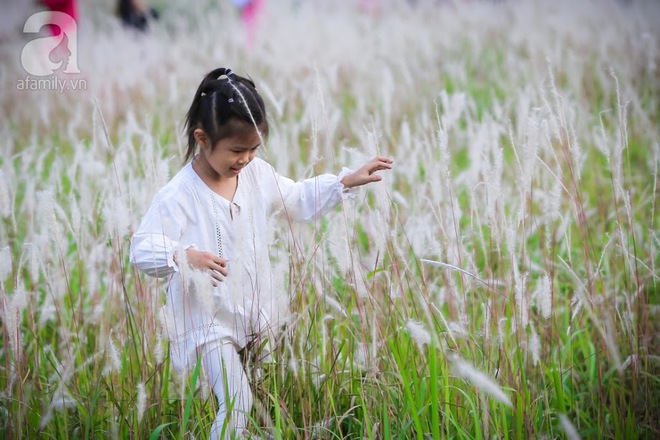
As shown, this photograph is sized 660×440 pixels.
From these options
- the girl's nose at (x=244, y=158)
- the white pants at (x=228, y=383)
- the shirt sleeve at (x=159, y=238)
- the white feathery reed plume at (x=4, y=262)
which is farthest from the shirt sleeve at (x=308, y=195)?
the white feathery reed plume at (x=4, y=262)

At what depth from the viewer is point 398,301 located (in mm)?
2398

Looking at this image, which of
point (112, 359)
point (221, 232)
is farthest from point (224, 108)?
point (112, 359)

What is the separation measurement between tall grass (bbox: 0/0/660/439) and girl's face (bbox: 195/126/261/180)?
17cm

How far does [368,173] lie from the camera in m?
2.01

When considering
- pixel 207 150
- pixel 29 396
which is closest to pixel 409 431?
pixel 207 150

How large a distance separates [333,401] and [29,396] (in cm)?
86

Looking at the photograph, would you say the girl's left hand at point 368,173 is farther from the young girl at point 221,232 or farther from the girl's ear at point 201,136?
the girl's ear at point 201,136

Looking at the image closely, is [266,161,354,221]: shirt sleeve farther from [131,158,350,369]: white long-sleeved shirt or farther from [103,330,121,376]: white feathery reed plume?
[103,330,121,376]: white feathery reed plume

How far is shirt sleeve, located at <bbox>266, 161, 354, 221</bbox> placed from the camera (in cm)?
211

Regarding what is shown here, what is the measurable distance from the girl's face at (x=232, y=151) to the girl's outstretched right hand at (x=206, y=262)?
28 cm

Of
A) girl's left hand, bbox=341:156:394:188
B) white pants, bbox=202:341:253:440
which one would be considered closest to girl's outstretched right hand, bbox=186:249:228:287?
white pants, bbox=202:341:253:440

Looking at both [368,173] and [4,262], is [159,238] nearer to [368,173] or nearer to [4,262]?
[4,262]

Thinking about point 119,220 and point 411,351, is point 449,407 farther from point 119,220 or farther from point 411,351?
point 119,220

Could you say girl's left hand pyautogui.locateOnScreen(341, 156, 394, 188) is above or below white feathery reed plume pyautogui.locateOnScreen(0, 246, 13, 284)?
above
